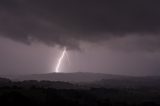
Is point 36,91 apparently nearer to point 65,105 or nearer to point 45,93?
point 45,93

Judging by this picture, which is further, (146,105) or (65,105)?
(146,105)

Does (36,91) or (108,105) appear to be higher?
(36,91)

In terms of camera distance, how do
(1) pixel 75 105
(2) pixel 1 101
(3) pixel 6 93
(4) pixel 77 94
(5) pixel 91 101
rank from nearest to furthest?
(2) pixel 1 101 → (3) pixel 6 93 → (1) pixel 75 105 → (5) pixel 91 101 → (4) pixel 77 94

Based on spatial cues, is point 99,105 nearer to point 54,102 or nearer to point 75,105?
point 75,105

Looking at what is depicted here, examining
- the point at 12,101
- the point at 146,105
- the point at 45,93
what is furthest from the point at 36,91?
the point at 146,105

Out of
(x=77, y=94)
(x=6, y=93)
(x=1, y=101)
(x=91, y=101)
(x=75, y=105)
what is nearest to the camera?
(x=1, y=101)

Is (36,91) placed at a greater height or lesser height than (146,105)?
greater

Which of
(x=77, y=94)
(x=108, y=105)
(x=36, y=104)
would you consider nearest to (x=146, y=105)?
(x=108, y=105)

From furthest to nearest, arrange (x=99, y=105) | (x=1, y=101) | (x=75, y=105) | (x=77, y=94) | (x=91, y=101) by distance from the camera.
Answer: (x=77, y=94) → (x=91, y=101) → (x=99, y=105) → (x=75, y=105) → (x=1, y=101)

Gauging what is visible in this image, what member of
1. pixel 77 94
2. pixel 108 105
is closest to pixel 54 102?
pixel 108 105
